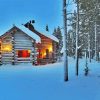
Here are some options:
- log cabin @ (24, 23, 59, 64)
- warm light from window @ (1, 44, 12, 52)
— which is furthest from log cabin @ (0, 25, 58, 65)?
log cabin @ (24, 23, 59, 64)

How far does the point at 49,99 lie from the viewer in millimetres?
13781

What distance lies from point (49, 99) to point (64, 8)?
8.42m

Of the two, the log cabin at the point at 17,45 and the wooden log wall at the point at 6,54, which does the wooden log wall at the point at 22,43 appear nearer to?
the log cabin at the point at 17,45

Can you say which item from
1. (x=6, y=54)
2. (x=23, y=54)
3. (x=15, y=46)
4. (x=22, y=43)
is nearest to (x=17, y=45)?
(x=15, y=46)

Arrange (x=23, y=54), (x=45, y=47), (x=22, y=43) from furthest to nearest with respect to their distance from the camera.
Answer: (x=23, y=54) → (x=45, y=47) → (x=22, y=43)

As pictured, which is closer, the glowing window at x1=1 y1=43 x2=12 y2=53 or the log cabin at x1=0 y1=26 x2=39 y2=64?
the log cabin at x1=0 y1=26 x2=39 y2=64

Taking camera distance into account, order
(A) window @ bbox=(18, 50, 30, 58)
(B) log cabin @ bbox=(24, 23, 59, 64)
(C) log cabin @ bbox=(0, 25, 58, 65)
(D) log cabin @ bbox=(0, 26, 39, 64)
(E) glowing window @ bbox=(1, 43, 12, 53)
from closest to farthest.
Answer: (C) log cabin @ bbox=(0, 25, 58, 65) < (D) log cabin @ bbox=(0, 26, 39, 64) < (E) glowing window @ bbox=(1, 43, 12, 53) < (B) log cabin @ bbox=(24, 23, 59, 64) < (A) window @ bbox=(18, 50, 30, 58)

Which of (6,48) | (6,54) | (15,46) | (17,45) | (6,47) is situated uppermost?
(17,45)

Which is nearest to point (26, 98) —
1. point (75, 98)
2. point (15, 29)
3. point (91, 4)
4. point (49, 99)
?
point (49, 99)

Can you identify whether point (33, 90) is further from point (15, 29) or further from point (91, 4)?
point (15, 29)

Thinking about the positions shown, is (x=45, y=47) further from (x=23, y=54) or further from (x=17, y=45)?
(x=17, y=45)

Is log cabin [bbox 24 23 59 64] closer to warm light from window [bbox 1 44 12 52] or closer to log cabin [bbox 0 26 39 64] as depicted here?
log cabin [bbox 0 26 39 64]

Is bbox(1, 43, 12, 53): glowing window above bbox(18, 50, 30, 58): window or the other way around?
above

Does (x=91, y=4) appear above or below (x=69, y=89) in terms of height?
above
